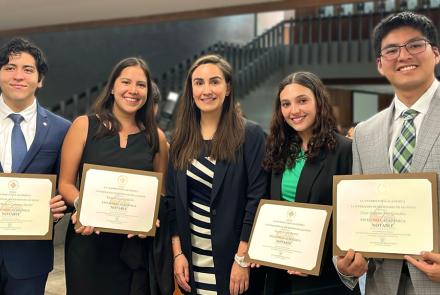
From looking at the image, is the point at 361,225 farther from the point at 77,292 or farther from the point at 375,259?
the point at 77,292

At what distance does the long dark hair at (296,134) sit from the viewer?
5.98ft

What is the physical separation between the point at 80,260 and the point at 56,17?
450 cm

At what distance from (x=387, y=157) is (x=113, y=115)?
4.13 feet

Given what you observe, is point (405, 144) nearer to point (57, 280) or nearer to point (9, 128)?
point (9, 128)

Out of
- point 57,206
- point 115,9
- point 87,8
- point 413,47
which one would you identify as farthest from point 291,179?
point 87,8

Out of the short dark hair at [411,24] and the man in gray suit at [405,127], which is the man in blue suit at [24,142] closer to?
the man in gray suit at [405,127]

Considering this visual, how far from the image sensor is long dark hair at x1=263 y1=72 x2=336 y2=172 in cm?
182

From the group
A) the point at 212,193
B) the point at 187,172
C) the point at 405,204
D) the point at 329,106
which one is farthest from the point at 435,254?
the point at 187,172

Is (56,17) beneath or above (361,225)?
above

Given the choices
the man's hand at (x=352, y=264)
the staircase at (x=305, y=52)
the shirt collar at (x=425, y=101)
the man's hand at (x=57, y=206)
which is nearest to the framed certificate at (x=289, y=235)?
the man's hand at (x=352, y=264)

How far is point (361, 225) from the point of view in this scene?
148 cm

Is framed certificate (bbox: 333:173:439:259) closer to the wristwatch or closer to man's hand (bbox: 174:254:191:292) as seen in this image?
the wristwatch

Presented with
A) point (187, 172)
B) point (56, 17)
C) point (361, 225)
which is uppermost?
point (56, 17)

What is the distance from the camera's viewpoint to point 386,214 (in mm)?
1442
